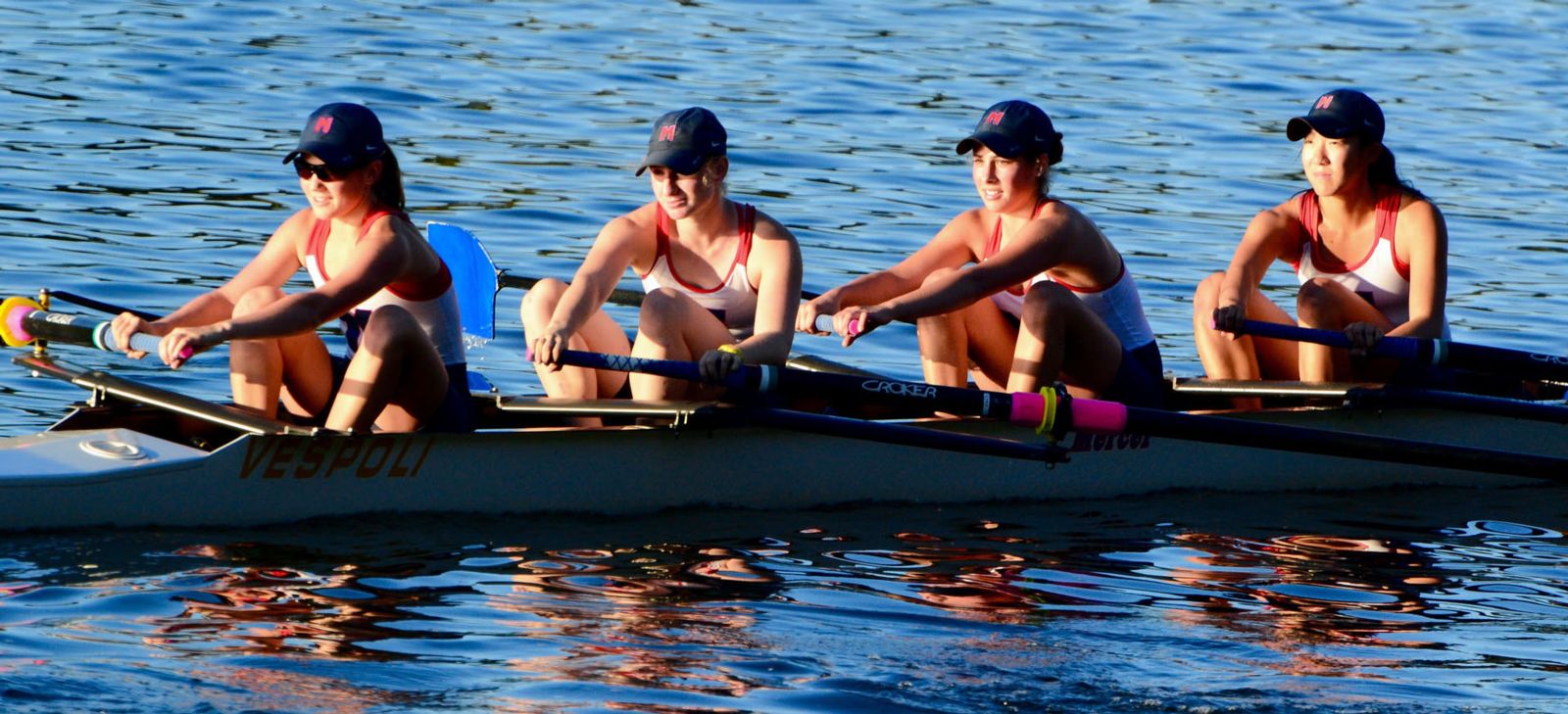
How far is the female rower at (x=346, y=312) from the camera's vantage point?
6.71m

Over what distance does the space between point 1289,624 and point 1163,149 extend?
961 cm

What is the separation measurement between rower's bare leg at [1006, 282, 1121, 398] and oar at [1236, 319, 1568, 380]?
1.77ft

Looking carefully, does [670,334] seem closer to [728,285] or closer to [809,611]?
[728,285]

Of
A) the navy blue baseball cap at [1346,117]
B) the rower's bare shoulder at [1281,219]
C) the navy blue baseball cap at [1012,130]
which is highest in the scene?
the navy blue baseball cap at [1346,117]

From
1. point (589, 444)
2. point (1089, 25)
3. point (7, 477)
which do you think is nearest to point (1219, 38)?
point (1089, 25)

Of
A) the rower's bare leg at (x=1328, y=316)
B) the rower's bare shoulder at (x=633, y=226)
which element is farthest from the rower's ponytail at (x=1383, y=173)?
the rower's bare shoulder at (x=633, y=226)

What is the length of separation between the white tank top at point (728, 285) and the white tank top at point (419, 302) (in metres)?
0.69

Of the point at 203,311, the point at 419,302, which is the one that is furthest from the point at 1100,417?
the point at 203,311

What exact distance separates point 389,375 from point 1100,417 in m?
2.29

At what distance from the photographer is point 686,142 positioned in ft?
23.6

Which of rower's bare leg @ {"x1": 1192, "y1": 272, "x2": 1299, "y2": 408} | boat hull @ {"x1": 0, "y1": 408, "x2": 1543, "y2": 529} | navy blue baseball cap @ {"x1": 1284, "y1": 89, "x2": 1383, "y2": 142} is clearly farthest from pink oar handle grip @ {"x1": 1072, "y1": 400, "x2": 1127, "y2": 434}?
navy blue baseball cap @ {"x1": 1284, "y1": 89, "x2": 1383, "y2": 142}

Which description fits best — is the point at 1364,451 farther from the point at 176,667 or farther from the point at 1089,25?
the point at 1089,25

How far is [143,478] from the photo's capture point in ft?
21.5

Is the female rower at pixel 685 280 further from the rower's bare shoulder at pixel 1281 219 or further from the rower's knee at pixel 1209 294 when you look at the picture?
the rower's bare shoulder at pixel 1281 219
